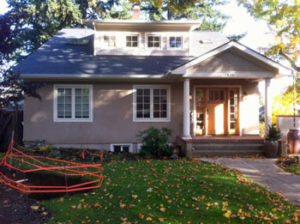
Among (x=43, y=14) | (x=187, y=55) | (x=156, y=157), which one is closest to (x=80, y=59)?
(x=187, y=55)

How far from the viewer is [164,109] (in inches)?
465

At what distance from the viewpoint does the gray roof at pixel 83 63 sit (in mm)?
11078

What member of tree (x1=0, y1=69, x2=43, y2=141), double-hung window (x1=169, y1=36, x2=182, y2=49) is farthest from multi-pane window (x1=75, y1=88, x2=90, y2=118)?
double-hung window (x1=169, y1=36, x2=182, y2=49)

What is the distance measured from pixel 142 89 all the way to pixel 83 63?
9.06 ft

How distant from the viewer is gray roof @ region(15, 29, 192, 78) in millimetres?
11078

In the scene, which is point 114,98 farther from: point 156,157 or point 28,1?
point 28,1

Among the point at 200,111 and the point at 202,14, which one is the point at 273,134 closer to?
the point at 200,111

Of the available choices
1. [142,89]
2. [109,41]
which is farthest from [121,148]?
[109,41]

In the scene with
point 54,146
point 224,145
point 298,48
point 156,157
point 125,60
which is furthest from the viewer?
point 298,48

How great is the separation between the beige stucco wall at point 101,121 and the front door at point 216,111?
1.13 m

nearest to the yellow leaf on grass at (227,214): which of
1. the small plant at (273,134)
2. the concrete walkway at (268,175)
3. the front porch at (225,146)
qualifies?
the concrete walkway at (268,175)

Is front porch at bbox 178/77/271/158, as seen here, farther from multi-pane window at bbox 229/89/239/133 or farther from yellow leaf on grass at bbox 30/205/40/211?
yellow leaf on grass at bbox 30/205/40/211

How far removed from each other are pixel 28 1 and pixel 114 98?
16378 millimetres

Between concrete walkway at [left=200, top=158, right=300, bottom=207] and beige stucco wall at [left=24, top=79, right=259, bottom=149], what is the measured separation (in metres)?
3.16
